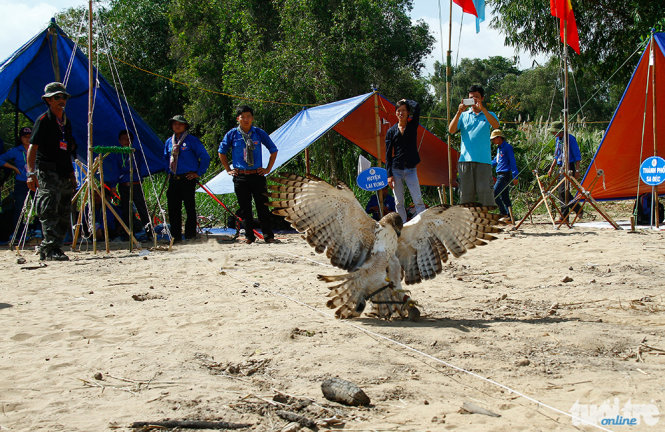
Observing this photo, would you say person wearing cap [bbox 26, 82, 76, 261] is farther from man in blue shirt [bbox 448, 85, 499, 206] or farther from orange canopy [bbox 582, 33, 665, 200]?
orange canopy [bbox 582, 33, 665, 200]

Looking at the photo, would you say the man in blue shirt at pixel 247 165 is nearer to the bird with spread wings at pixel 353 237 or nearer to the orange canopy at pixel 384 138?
the orange canopy at pixel 384 138

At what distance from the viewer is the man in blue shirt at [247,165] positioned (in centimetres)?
823

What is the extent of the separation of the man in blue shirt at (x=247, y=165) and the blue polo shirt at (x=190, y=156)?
56 centimetres

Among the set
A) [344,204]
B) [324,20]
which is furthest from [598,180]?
[324,20]

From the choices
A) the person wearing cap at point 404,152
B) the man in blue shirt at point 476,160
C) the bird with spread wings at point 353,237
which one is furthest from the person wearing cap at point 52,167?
the man in blue shirt at point 476,160

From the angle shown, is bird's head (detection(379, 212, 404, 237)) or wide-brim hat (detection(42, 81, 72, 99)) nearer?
bird's head (detection(379, 212, 404, 237))

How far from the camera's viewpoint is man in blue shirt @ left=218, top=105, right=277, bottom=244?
324 inches

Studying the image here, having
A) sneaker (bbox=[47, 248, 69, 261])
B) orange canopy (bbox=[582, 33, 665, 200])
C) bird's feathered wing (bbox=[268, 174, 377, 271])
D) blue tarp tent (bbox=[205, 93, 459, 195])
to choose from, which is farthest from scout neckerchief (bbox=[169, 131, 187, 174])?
orange canopy (bbox=[582, 33, 665, 200])

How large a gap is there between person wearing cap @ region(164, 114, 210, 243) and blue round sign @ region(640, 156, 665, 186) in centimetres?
645

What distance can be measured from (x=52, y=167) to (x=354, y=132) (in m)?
6.00

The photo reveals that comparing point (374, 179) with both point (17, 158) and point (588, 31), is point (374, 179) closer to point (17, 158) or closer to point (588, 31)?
point (17, 158)

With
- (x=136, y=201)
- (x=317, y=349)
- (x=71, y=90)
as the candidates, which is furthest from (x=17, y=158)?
(x=317, y=349)

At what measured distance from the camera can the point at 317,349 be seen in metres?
3.35

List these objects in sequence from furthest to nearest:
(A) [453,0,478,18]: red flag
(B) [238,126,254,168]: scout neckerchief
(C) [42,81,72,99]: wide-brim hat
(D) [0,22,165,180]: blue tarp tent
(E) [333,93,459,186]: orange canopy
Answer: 1. (E) [333,93,459,186]: orange canopy
2. (D) [0,22,165,180]: blue tarp tent
3. (A) [453,0,478,18]: red flag
4. (B) [238,126,254,168]: scout neckerchief
5. (C) [42,81,72,99]: wide-brim hat
